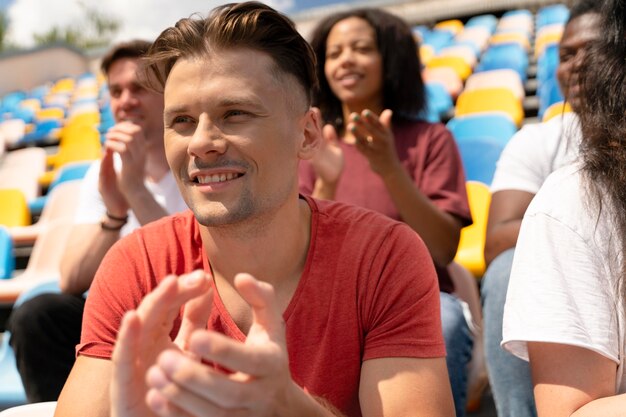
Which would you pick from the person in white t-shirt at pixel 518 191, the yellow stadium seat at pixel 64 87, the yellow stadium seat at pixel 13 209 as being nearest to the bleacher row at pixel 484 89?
the person in white t-shirt at pixel 518 191

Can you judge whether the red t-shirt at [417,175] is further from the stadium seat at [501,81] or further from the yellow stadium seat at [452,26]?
the yellow stadium seat at [452,26]

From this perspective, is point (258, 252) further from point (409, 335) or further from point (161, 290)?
point (161, 290)

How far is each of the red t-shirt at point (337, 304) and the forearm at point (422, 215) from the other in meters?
0.56

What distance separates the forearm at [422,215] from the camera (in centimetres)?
167

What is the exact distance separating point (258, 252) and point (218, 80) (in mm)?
264

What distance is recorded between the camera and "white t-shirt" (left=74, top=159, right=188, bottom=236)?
191cm

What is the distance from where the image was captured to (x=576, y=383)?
0.90m

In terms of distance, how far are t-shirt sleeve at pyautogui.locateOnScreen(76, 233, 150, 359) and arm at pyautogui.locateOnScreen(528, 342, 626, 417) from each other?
0.57 metres

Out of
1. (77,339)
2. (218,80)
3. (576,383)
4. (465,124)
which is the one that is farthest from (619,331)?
(465,124)

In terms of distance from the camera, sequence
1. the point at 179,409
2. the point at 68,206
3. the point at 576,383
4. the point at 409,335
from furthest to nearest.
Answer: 1. the point at 68,206
2. the point at 409,335
3. the point at 576,383
4. the point at 179,409

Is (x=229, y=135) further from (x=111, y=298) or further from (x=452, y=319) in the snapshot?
(x=452, y=319)

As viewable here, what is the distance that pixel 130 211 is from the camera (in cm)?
192

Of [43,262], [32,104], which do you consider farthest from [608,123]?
[32,104]

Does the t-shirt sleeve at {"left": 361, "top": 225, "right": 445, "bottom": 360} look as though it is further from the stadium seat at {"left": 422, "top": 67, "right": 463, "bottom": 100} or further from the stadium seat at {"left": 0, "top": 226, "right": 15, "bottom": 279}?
the stadium seat at {"left": 422, "top": 67, "right": 463, "bottom": 100}
